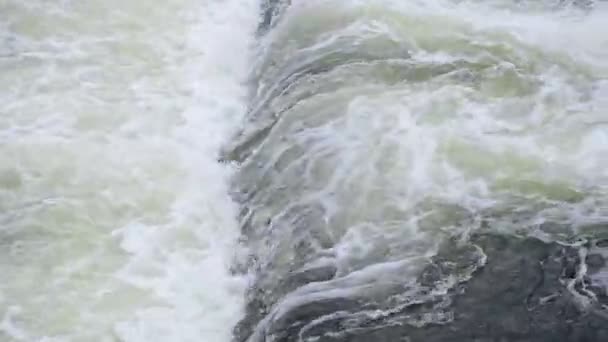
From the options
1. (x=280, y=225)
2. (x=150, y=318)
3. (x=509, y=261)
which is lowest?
(x=150, y=318)

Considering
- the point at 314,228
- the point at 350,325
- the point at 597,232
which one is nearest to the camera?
the point at 350,325

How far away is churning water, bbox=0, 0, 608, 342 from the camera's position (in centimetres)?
461

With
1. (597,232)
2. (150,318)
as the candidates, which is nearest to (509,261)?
(597,232)

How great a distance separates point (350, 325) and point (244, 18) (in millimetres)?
4435

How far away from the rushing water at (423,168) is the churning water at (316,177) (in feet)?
0.05

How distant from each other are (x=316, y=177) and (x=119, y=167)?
159 centimetres

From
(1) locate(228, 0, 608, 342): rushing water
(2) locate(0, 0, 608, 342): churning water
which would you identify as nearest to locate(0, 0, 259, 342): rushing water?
(2) locate(0, 0, 608, 342): churning water

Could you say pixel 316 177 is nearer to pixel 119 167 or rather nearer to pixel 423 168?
pixel 423 168

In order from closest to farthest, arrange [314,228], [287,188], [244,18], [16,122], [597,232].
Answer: [597,232]
[314,228]
[287,188]
[16,122]
[244,18]

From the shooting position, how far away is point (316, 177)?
5465mm


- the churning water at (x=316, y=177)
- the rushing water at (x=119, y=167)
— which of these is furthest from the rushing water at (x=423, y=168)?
the rushing water at (x=119, y=167)

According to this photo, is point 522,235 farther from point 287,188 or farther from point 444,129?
point 287,188

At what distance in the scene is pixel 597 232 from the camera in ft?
15.7

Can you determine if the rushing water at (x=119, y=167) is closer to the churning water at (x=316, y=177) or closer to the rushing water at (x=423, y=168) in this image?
the churning water at (x=316, y=177)
